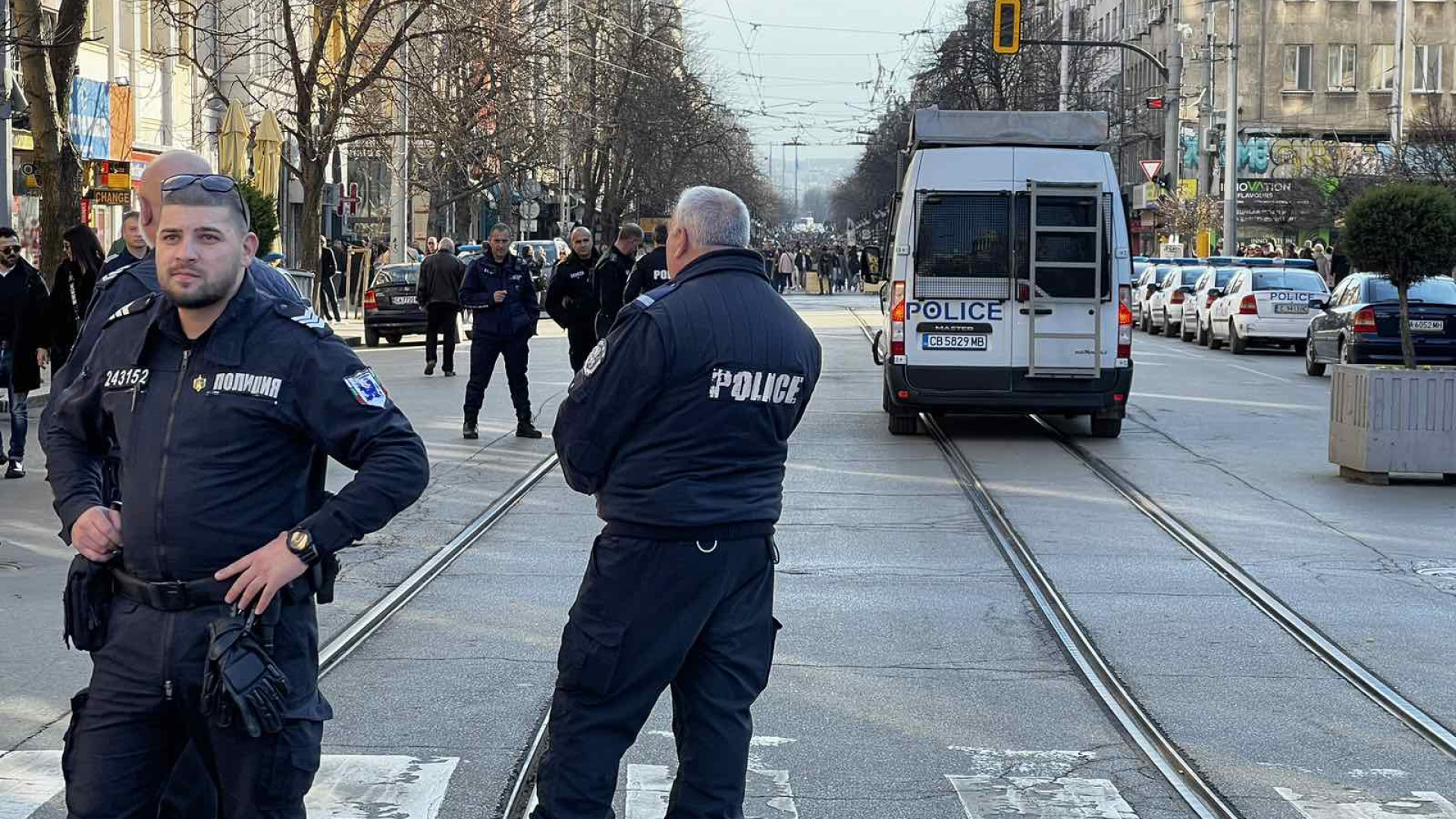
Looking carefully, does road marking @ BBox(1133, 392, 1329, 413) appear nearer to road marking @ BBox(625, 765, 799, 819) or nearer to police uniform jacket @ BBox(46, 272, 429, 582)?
road marking @ BBox(625, 765, 799, 819)

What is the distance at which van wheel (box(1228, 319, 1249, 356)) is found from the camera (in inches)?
1292

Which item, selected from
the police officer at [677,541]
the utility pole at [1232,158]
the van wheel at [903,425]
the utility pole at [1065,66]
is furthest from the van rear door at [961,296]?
the utility pole at [1065,66]

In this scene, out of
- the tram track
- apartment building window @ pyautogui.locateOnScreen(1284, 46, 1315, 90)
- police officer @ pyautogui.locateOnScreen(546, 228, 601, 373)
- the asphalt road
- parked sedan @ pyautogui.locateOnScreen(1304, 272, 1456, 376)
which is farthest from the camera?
apartment building window @ pyautogui.locateOnScreen(1284, 46, 1315, 90)

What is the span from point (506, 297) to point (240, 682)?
12809mm

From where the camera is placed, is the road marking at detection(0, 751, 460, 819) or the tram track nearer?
the road marking at detection(0, 751, 460, 819)

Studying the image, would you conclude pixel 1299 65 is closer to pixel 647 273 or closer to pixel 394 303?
pixel 394 303

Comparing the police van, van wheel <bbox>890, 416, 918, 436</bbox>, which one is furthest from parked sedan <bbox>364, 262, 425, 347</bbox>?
the police van

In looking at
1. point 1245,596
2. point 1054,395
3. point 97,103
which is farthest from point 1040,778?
point 97,103

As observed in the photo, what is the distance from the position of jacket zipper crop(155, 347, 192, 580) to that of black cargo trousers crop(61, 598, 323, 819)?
99 millimetres

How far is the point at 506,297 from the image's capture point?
646 inches

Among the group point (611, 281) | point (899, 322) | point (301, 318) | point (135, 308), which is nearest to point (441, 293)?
point (611, 281)

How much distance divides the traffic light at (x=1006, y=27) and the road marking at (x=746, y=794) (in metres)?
A: 24.6

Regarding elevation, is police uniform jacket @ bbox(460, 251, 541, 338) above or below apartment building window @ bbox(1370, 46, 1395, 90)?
below

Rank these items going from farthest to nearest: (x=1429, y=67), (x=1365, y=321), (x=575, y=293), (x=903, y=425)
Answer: (x=1429, y=67) → (x=1365, y=321) → (x=575, y=293) → (x=903, y=425)
